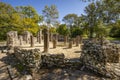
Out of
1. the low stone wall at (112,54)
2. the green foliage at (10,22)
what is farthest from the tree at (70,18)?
the low stone wall at (112,54)

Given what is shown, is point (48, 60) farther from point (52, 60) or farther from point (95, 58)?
point (95, 58)

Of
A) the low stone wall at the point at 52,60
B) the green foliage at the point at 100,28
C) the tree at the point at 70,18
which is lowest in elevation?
the low stone wall at the point at 52,60

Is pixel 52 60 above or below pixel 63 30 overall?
below

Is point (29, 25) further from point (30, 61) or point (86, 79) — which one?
point (86, 79)

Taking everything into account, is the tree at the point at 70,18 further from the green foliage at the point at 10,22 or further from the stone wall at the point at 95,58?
the stone wall at the point at 95,58

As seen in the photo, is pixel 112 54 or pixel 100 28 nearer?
pixel 112 54

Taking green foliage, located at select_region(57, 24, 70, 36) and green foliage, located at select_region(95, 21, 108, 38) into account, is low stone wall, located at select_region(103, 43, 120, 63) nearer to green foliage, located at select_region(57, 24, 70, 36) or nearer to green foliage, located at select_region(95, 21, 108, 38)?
green foliage, located at select_region(95, 21, 108, 38)

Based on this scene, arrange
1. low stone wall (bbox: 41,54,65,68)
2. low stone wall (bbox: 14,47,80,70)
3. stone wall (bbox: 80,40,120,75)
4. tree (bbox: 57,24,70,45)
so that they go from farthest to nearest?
1. tree (bbox: 57,24,70,45)
2. low stone wall (bbox: 41,54,65,68)
3. low stone wall (bbox: 14,47,80,70)
4. stone wall (bbox: 80,40,120,75)

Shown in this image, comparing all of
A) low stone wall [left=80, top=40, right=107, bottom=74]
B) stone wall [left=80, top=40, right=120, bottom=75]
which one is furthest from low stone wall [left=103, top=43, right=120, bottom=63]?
low stone wall [left=80, top=40, right=107, bottom=74]

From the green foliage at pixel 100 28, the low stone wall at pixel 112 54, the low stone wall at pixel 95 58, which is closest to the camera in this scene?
the low stone wall at pixel 95 58

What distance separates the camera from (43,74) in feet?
25.1

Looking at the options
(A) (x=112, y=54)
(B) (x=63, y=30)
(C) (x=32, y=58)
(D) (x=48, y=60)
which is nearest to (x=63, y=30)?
(B) (x=63, y=30)

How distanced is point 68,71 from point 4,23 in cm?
2054

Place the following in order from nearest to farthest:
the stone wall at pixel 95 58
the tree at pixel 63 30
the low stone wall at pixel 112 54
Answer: the stone wall at pixel 95 58
the low stone wall at pixel 112 54
the tree at pixel 63 30
